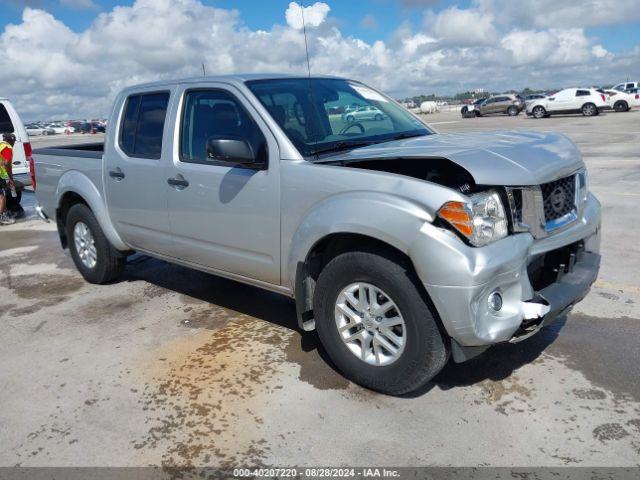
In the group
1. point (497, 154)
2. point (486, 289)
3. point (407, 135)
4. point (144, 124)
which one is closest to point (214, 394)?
point (486, 289)

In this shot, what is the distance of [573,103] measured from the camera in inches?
1329

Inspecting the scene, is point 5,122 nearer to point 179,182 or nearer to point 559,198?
point 179,182

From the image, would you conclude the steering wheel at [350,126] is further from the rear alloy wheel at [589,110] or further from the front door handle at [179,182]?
the rear alloy wheel at [589,110]

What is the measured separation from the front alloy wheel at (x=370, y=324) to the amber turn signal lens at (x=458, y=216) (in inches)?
22.0

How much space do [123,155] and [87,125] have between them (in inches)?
2878

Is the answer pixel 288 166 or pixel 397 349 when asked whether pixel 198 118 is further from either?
pixel 397 349

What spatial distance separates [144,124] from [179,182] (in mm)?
854

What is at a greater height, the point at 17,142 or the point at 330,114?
the point at 330,114

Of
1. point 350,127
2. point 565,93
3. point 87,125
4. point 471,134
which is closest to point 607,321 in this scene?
point 471,134

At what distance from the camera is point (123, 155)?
486cm

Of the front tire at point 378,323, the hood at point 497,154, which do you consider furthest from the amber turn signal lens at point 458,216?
the front tire at point 378,323

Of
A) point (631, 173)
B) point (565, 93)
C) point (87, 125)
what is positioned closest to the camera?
point (631, 173)

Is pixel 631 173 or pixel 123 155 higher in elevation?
pixel 123 155

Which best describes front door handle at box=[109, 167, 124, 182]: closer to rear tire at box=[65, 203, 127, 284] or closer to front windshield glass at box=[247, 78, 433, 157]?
rear tire at box=[65, 203, 127, 284]
